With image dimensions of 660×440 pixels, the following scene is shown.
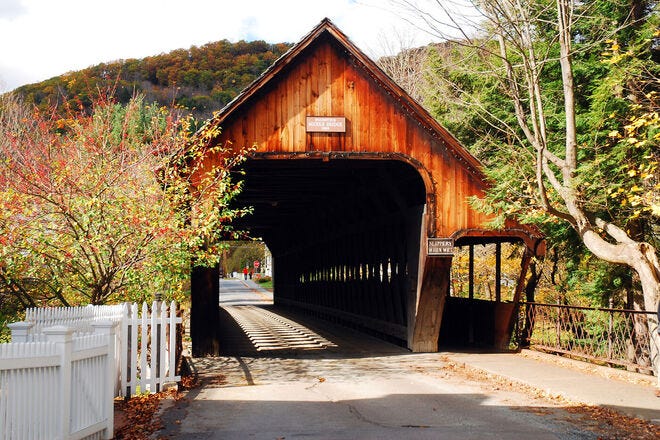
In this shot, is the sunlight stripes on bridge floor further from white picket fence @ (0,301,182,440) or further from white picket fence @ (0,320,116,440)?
white picket fence @ (0,320,116,440)

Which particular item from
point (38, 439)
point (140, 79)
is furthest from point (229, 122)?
point (140, 79)

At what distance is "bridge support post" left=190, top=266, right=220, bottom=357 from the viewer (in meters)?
13.8

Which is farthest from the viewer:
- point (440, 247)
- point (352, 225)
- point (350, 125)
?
point (352, 225)

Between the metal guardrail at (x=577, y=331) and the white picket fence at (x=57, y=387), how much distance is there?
839 cm

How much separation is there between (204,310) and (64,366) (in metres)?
7.73

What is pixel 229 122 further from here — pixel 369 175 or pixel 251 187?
pixel 251 187

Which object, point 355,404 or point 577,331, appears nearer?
point 355,404

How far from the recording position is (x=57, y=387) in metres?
6.08

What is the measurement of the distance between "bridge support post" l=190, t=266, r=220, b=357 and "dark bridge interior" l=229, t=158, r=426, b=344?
2560 mm

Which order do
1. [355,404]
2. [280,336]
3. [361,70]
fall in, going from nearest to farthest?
1. [355,404]
2. [361,70]
3. [280,336]

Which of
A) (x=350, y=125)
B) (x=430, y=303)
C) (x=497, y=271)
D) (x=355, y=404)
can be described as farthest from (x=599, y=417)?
(x=497, y=271)

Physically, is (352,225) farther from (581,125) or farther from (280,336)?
(581,125)

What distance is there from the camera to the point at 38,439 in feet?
19.0

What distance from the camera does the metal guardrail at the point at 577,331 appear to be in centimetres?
1232
